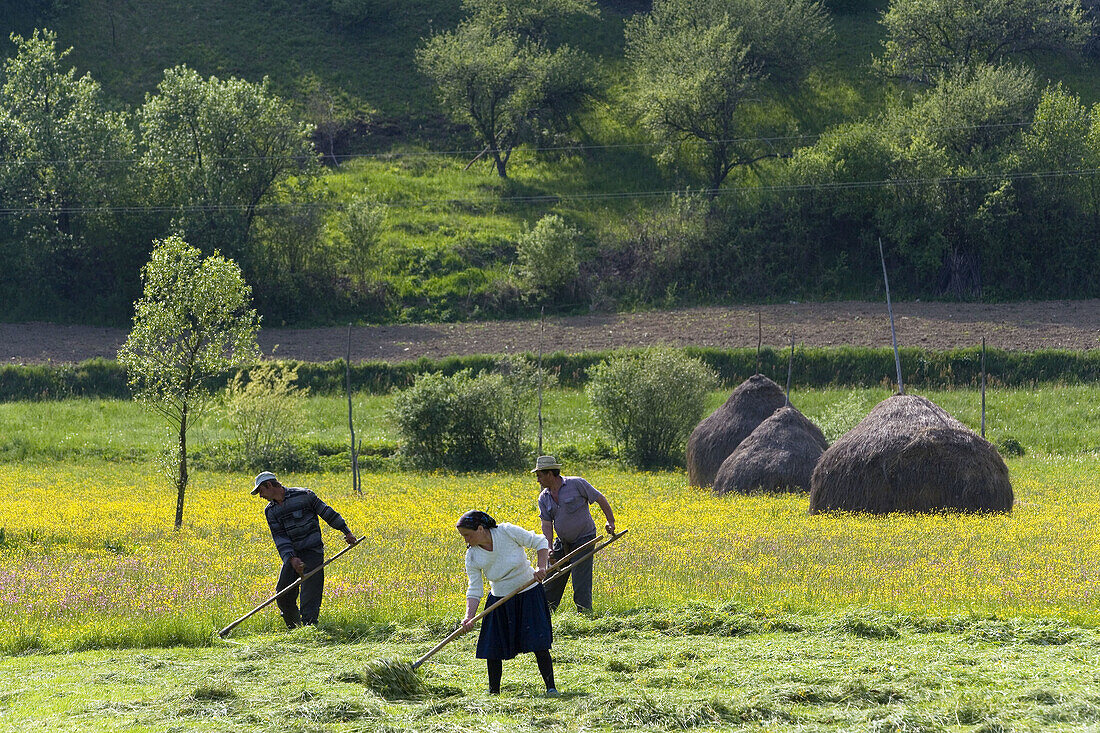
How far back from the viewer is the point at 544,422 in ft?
135

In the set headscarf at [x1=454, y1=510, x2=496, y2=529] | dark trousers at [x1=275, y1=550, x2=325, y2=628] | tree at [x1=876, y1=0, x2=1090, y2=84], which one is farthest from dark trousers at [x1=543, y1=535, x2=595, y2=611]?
tree at [x1=876, y1=0, x2=1090, y2=84]

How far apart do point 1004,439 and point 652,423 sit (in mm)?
11117

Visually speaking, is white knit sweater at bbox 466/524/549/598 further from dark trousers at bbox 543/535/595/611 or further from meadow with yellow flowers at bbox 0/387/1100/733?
dark trousers at bbox 543/535/595/611

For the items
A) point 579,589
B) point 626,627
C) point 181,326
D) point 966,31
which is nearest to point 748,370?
point 181,326

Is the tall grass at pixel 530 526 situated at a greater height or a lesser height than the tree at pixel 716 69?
lesser

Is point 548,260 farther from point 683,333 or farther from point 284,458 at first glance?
point 284,458

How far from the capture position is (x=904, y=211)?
5631cm

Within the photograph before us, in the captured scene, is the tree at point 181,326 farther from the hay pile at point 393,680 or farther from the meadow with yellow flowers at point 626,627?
the hay pile at point 393,680

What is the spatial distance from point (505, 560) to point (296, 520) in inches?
174

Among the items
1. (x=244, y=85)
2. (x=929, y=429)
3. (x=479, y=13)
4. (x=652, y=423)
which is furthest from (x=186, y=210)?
(x=929, y=429)

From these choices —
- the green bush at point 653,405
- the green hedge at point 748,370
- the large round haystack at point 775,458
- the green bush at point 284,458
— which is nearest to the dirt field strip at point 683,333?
the green hedge at point 748,370

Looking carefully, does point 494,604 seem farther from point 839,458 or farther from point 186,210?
point 186,210

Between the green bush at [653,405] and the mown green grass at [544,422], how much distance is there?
1625 millimetres

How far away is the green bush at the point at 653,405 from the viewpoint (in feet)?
119
